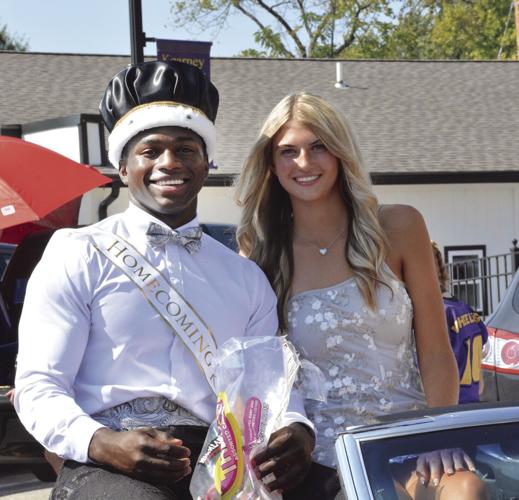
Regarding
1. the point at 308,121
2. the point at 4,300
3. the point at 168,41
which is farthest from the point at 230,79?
the point at 308,121

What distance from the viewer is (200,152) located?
3350 mm

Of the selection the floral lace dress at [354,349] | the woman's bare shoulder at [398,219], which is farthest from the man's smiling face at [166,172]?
the woman's bare shoulder at [398,219]

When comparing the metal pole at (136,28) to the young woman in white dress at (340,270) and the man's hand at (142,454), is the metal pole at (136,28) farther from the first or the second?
the man's hand at (142,454)

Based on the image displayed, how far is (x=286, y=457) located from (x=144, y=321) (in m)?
0.53

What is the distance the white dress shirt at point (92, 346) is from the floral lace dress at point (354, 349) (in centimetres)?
43

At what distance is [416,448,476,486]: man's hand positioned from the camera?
2.78m

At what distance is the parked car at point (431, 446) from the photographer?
2.75m

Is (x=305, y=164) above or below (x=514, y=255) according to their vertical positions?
above

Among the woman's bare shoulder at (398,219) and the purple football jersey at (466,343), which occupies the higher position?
the woman's bare shoulder at (398,219)

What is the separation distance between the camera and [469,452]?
2.80 metres

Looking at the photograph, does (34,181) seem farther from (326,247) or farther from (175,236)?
(175,236)

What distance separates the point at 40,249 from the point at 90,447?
3.31 meters

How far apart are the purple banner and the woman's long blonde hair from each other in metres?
8.52

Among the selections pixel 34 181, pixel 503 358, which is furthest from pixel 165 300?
pixel 34 181
